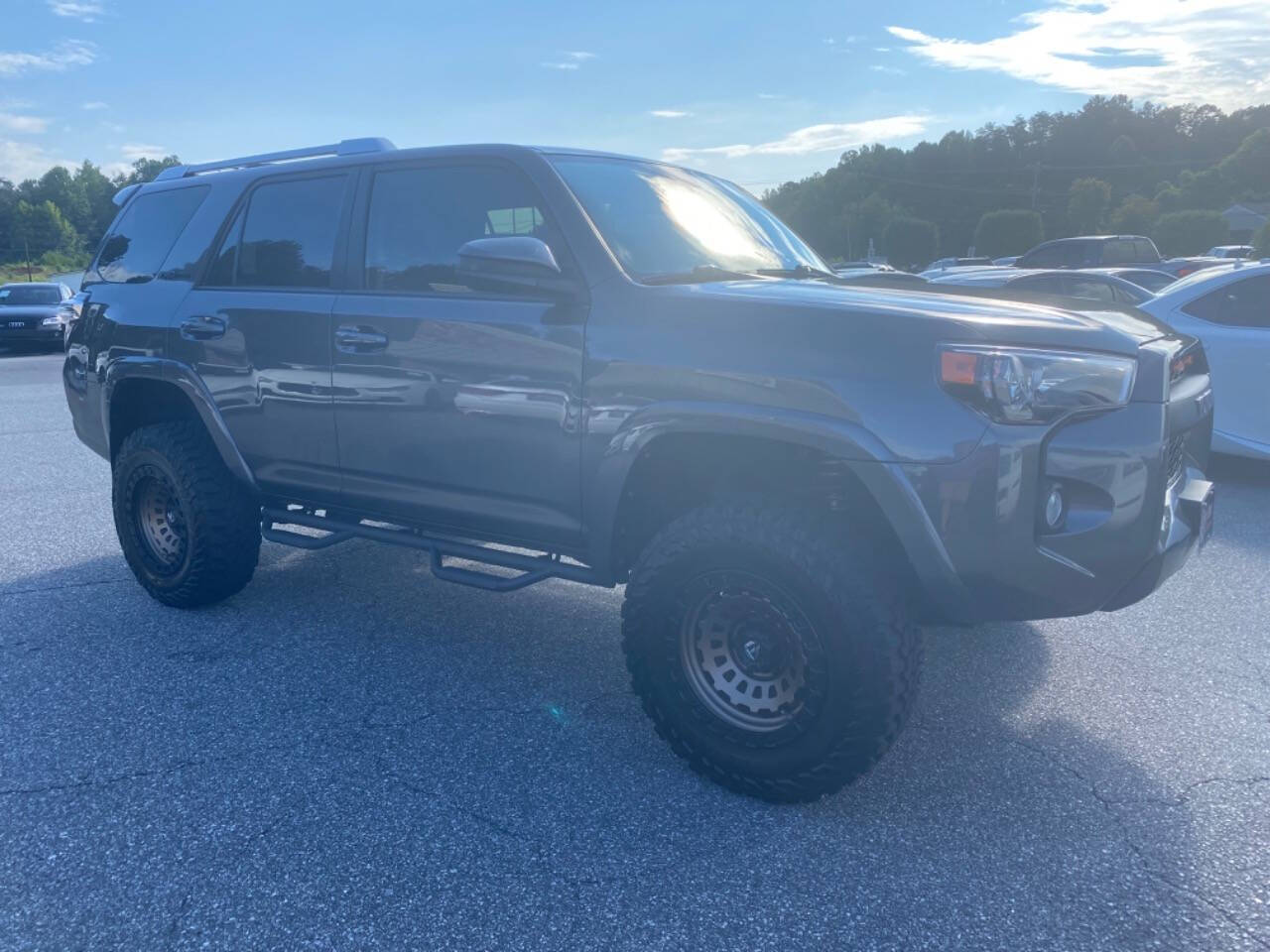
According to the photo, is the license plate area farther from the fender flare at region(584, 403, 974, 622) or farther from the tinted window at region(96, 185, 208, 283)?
the tinted window at region(96, 185, 208, 283)

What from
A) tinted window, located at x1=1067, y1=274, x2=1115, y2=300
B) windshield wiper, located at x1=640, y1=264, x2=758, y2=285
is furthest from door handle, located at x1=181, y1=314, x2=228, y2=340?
tinted window, located at x1=1067, y1=274, x2=1115, y2=300

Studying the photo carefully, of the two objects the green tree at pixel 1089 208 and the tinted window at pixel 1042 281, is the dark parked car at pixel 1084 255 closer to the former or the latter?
the tinted window at pixel 1042 281

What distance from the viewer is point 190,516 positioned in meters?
4.64

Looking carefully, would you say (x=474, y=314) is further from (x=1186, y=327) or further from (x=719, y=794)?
(x=1186, y=327)

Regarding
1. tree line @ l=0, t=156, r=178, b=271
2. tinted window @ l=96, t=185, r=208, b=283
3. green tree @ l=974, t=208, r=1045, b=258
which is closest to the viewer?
tinted window @ l=96, t=185, r=208, b=283

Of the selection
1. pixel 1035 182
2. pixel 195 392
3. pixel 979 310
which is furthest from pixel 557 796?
pixel 1035 182

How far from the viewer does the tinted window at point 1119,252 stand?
2443 cm

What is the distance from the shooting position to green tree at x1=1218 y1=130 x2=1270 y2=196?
56688 mm

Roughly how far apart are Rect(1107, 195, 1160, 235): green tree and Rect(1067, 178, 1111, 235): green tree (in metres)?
1.42

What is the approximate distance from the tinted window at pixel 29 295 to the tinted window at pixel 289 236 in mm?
22072

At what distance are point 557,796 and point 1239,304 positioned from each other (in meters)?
6.16

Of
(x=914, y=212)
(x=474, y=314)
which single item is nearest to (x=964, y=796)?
(x=474, y=314)

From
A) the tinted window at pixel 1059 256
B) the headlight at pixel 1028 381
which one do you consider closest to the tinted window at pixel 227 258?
the headlight at pixel 1028 381

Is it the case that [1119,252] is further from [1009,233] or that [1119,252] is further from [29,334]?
[1009,233]
